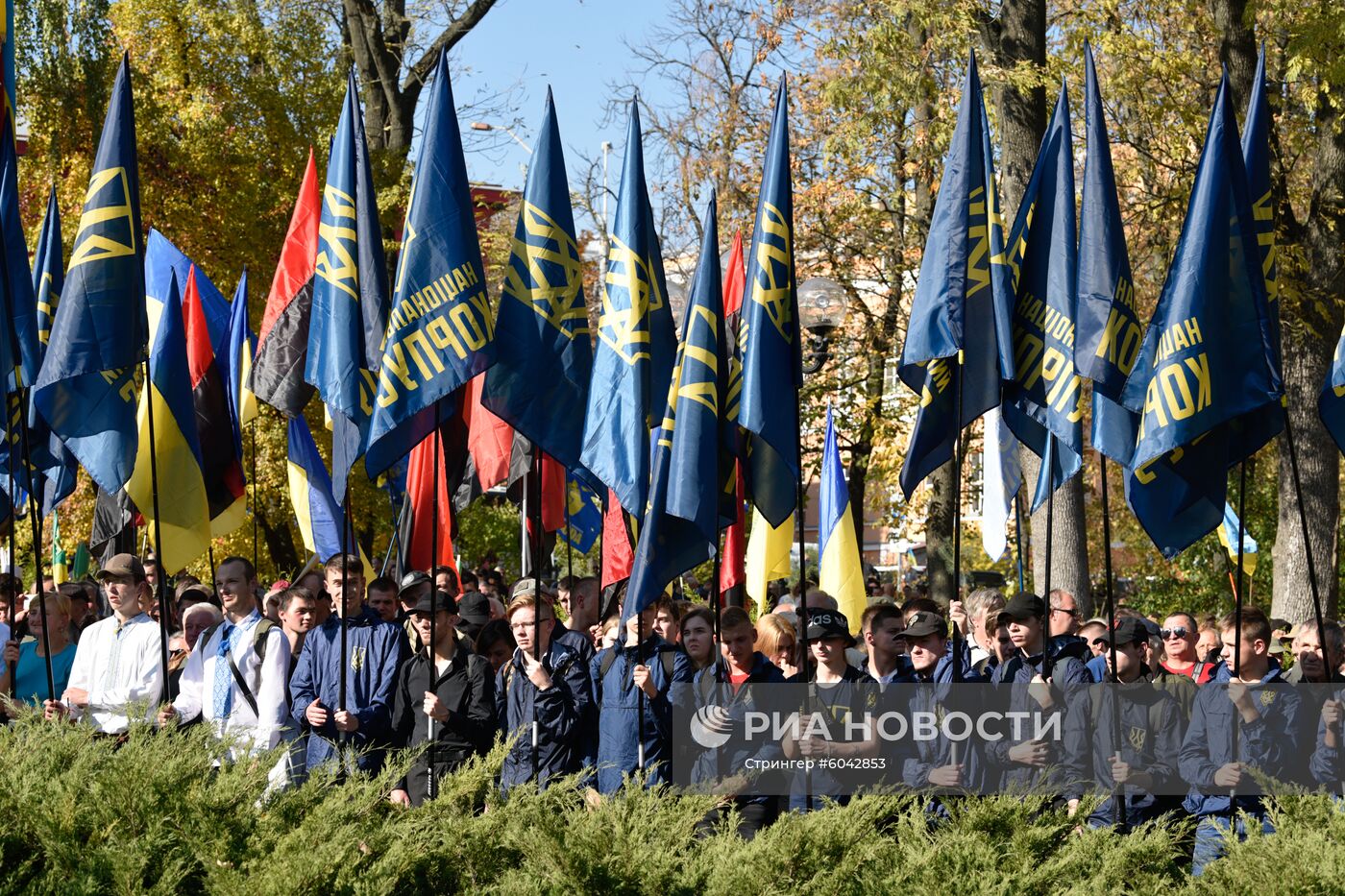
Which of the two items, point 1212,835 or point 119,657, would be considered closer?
point 1212,835

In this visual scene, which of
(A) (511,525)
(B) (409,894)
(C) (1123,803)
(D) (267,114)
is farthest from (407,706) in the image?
(A) (511,525)

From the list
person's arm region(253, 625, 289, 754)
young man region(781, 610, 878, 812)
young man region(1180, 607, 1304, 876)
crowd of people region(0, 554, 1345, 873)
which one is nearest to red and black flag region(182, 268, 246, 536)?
crowd of people region(0, 554, 1345, 873)

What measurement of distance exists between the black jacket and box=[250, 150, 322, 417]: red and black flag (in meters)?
2.21

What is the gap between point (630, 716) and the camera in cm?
820

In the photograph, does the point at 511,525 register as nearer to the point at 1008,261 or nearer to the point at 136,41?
the point at 136,41

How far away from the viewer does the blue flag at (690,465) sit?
8156 mm

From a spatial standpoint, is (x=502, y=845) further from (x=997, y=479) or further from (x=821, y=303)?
(x=821, y=303)

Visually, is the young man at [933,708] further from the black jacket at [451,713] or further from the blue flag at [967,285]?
the black jacket at [451,713]

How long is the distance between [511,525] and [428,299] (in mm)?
25796

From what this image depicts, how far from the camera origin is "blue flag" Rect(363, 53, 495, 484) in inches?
327

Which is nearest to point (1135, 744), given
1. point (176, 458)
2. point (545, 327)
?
point (545, 327)

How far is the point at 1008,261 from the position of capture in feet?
28.6

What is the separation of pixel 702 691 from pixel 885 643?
3.12ft

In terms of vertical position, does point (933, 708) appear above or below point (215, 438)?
below
